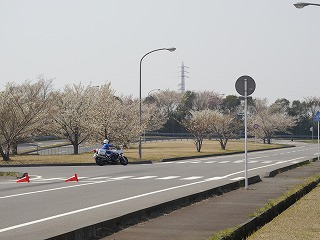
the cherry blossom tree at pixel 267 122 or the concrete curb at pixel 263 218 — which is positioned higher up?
the cherry blossom tree at pixel 267 122

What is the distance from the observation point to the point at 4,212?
13.8m

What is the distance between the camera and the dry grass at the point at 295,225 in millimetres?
9875

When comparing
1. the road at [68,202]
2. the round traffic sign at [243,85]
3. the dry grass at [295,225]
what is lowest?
the road at [68,202]

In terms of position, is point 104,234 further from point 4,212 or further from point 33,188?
point 33,188

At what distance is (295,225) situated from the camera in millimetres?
11102

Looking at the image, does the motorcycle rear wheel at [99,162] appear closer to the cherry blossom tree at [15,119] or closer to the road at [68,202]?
the cherry blossom tree at [15,119]

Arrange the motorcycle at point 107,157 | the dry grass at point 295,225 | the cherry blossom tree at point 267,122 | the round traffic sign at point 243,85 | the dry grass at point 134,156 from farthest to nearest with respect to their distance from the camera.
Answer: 1. the cherry blossom tree at point 267,122
2. the dry grass at point 134,156
3. the motorcycle at point 107,157
4. the round traffic sign at point 243,85
5. the dry grass at point 295,225

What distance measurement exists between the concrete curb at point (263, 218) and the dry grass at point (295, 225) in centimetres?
13

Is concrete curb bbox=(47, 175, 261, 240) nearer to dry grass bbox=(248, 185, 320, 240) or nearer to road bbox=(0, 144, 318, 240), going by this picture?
road bbox=(0, 144, 318, 240)

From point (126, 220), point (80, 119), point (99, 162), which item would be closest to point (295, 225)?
point (126, 220)

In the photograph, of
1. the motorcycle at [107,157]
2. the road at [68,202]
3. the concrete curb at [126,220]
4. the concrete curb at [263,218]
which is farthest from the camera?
the motorcycle at [107,157]

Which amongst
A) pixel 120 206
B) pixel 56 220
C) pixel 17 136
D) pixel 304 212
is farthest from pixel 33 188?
pixel 17 136

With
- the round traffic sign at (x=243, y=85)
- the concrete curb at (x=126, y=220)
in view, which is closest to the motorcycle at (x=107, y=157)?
the round traffic sign at (x=243, y=85)

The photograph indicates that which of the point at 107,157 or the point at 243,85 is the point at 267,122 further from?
the point at 243,85
